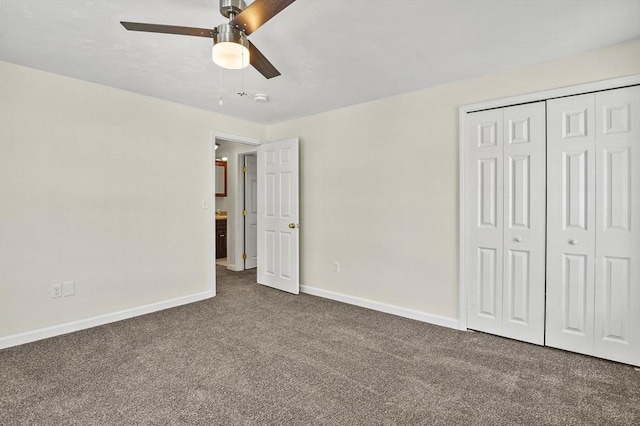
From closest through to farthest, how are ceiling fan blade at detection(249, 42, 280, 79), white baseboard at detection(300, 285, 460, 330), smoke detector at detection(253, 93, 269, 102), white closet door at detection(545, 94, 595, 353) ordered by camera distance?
ceiling fan blade at detection(249, 42, 280, 79) → white closet door at detection(545, 94, 595, 353) → white baseboard at detection(300, 285, 460, 330) → smoke detector at detection(253, 93, 269, 102)

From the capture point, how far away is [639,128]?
2.45m

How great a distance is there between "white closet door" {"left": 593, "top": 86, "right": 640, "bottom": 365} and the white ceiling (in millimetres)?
559

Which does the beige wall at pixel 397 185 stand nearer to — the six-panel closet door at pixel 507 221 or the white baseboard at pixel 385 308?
the white baseboard at pixel 385 308

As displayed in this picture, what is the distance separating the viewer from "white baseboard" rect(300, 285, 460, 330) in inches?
132

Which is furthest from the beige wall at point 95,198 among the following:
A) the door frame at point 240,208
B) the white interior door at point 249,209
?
the white interior door at point 249,209

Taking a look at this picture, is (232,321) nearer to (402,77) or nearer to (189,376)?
(189,376)

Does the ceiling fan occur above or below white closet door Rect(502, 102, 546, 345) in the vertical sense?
above

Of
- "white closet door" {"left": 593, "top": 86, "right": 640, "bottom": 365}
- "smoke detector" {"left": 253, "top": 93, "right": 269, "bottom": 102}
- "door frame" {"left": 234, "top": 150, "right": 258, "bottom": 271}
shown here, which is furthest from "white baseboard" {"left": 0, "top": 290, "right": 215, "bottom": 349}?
"white closet door" {"left": 593, "top": 86, "right": 640, "bottom": 365}

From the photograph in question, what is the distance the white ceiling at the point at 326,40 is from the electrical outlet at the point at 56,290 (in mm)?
1983

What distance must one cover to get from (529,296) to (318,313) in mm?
2079

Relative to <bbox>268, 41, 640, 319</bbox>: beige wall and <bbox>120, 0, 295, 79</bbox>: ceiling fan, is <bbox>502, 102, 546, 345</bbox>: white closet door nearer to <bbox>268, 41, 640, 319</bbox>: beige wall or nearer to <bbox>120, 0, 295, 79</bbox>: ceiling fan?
<bbox>268, 41, 640, 319</bbox>: beige wall

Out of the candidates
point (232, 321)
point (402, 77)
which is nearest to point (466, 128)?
Answer: point (402, 77)

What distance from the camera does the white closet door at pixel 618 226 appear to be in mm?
2480

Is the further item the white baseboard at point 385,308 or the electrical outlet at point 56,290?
the white baseboard at point 385,308
